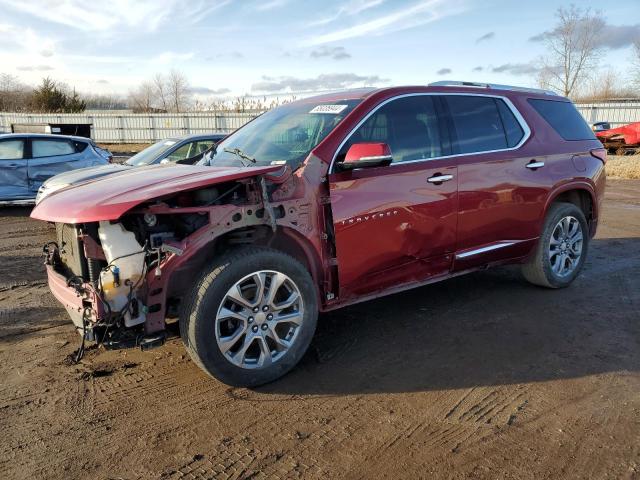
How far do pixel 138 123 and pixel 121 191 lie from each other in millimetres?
36663

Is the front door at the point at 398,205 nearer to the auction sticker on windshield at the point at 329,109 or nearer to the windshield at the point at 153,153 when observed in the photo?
the auction sticker on windshield at the point at 329,109

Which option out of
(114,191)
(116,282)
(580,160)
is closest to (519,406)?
(116,282)

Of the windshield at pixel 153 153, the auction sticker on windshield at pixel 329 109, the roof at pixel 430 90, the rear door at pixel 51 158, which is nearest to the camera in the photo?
the auction sticker on windshield at pixel 329 109

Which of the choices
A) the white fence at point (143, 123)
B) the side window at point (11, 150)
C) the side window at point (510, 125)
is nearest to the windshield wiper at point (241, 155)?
the side window at point (510, 125)

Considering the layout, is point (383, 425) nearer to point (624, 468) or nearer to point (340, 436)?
point (340, 436)

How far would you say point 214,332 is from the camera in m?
3.18

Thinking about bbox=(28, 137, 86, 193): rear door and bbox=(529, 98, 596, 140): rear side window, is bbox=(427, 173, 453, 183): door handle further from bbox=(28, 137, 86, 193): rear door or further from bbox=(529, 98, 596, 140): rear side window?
bbox=(28, 137, 86, 193): rear door

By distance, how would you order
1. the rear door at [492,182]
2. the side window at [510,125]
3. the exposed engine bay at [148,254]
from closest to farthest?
1. the exposed engine bay at [148,254]
2. the rear door at [492,182]
3. the side window at [510,125]

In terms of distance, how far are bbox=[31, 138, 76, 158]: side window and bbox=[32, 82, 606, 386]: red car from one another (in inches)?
299

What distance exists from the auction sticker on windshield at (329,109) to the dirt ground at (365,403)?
1776mm

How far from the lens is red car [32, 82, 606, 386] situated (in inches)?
123

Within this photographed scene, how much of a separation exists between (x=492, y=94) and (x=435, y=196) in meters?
1.40

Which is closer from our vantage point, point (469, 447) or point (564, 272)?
point (469, 447)

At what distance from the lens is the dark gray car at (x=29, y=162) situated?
1035cm
